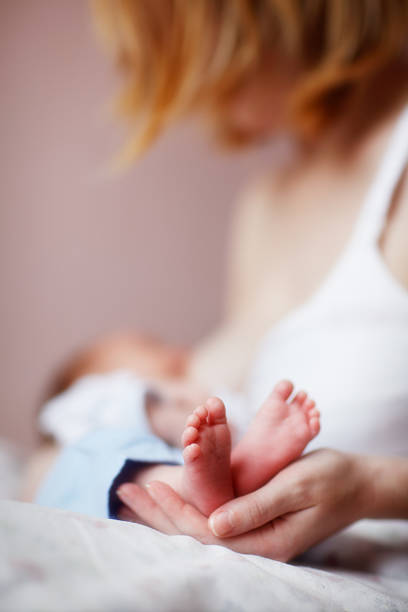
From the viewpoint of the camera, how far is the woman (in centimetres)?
48

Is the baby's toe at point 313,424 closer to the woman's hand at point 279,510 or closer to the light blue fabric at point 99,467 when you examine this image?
the woman's hand at point 279,510

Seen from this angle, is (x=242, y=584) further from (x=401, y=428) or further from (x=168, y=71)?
(x=168, y=71)

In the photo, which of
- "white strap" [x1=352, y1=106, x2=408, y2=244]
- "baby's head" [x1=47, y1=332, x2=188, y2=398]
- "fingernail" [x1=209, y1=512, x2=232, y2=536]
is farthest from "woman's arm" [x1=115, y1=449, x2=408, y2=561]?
"baby's head" [x1=47, y1=332, x2=188, y2=398]

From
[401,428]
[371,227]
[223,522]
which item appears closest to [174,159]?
[371,227]

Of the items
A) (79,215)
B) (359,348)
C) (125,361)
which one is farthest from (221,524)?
(79,215)

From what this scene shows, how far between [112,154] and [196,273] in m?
0.41

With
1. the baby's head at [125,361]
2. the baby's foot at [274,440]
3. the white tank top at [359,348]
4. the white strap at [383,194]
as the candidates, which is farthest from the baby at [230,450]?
the baby's head at [125,361]

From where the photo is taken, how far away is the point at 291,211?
3.54 ft

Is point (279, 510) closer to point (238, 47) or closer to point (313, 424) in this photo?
point (313, 424)

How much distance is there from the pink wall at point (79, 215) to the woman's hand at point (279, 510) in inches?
47.0

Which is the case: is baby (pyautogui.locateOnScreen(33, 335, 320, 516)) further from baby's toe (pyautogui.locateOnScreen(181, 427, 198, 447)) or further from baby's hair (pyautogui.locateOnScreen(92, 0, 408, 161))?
baby's hair (pyautogui.locateOnScreen(92, 0, 408, 161))

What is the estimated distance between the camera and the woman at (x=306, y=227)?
1.57 feet

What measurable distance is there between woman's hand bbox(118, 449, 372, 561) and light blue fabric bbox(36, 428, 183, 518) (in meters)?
0.03

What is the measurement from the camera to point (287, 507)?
1.50 ft
